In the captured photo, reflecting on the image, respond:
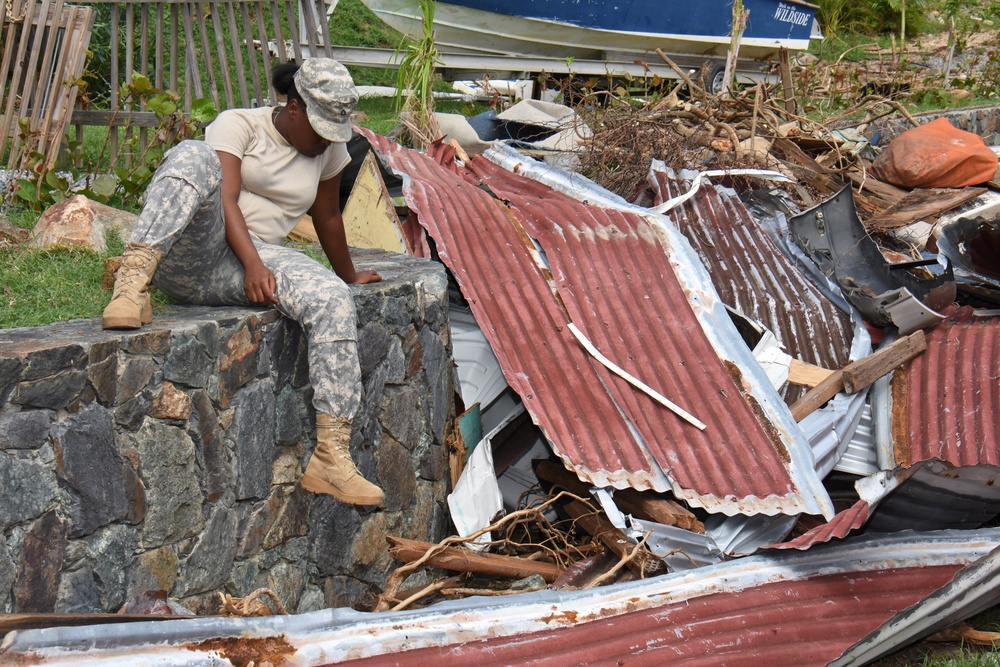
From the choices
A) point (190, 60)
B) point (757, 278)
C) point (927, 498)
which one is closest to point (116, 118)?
point (190, 60)

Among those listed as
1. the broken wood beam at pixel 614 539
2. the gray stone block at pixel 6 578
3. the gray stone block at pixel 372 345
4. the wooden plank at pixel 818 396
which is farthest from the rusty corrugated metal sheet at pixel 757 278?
the gray stone block at pixel 6 578

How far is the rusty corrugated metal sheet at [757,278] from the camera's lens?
233 inches

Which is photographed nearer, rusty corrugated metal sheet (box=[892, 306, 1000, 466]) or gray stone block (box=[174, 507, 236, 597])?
gray stone block (box=[174, 507, 236, 597])

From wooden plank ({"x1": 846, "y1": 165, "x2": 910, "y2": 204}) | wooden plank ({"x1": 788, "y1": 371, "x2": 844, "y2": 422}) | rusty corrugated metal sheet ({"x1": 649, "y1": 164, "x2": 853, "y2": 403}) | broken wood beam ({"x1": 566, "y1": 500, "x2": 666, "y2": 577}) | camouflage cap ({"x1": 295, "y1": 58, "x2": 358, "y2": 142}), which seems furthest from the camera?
wooden plank ({"x1": 846, "y1": 165, "x2": 910, "y2": 204})

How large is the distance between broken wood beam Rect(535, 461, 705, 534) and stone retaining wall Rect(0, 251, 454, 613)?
706 mm

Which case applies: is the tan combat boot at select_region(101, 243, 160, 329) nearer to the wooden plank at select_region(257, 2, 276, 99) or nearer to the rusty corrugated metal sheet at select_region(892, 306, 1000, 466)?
the wooden plank at select_region(257, 2, 276, 99)

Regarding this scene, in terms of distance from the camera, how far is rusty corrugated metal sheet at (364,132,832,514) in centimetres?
463

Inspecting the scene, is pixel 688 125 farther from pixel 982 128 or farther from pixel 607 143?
pixel 982 128

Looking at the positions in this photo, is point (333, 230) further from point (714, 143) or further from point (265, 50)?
point (714, 143)

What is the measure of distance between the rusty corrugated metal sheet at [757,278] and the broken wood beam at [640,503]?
4.49 feet

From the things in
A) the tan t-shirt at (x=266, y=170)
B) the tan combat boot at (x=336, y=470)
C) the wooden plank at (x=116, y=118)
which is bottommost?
the tan combat boot at (x=336, y=470)

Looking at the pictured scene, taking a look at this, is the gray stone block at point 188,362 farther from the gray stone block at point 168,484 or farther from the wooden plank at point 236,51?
the wooden plank at point 236,51

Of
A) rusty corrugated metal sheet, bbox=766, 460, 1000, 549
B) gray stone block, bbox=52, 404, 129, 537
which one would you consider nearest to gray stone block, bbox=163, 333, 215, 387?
gray stone block, bbox=52, 404, 129, 537

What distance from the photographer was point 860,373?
5281 millimetres
